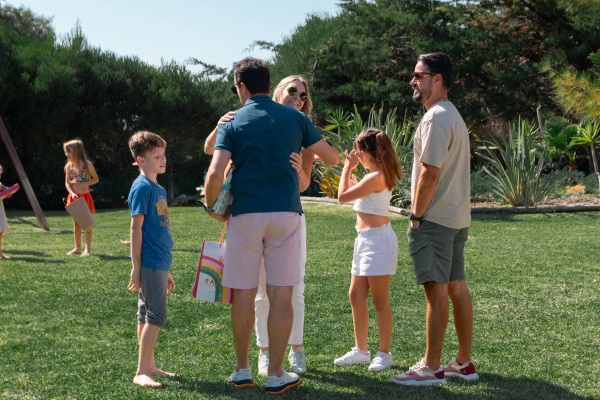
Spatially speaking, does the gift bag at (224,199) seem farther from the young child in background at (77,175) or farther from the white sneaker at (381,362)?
the young child in background at (77,175)

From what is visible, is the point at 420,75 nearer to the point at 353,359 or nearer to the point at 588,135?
the point at 353,359

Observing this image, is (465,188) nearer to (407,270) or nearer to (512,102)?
(407,270)

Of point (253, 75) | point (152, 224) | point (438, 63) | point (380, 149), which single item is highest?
point (438, 63)

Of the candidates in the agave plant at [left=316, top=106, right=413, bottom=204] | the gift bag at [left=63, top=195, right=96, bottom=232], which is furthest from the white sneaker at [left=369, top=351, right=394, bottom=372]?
the agave plant at [left=316, top=106, right=413, bottom=204]

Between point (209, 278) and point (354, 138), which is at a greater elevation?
point (354, 138)

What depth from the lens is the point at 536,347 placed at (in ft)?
12.6

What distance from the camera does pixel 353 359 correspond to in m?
3.53

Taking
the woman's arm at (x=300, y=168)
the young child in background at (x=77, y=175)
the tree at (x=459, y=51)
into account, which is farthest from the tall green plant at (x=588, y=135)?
the woman's arm at (x=300, y=168)

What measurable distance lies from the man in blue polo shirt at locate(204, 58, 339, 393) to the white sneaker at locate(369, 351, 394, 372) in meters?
0.63

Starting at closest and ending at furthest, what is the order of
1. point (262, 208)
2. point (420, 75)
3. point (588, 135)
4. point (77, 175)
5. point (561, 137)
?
1. point (262, 208)
2. point (420, 75)
3. point (77, 175)
4. point (588, 135)
5. point (561, 137)

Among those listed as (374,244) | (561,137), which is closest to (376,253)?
(374,244)

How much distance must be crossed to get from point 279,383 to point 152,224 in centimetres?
117

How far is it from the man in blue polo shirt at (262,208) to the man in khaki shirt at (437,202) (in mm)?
634

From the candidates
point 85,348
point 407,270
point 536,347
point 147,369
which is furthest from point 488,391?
point 407,270
